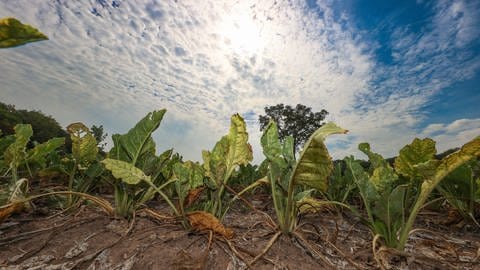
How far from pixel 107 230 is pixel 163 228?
290mm

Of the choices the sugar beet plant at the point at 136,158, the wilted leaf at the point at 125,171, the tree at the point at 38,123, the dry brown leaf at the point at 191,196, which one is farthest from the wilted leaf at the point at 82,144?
the tree at the point at 38,123

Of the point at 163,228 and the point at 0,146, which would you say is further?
the point at 0,146

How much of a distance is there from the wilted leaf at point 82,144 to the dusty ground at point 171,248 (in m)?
0.38

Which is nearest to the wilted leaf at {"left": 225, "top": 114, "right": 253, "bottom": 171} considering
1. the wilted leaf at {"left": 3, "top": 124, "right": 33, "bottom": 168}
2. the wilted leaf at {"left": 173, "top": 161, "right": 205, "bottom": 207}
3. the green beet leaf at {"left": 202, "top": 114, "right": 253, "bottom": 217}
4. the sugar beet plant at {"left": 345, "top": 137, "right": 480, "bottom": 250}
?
the green beet leaf at {"left": 202, "top": 114, "right": 253, "bottom": 217}

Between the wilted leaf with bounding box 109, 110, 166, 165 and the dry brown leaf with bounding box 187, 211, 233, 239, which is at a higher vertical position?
the wilted leaf with bounding box 109, 110, 166, 165

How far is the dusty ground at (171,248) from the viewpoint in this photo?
3.35 ft

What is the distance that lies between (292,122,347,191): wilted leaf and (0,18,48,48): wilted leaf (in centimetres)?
95

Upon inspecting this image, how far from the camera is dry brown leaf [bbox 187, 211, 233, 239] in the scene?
1182 millimetres

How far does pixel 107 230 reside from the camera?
1311mm

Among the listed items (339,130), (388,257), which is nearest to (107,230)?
(339,130)

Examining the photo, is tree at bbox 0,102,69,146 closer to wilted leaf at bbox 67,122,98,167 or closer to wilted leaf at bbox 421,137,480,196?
wilted leaf at bbox 67,122,98,167

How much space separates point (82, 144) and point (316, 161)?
1.55 metres

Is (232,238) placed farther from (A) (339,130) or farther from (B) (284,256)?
(A) (339,130)

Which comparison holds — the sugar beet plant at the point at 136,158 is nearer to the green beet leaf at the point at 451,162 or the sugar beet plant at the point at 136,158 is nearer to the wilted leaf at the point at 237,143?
the wilted leaf at the point at 237,143
